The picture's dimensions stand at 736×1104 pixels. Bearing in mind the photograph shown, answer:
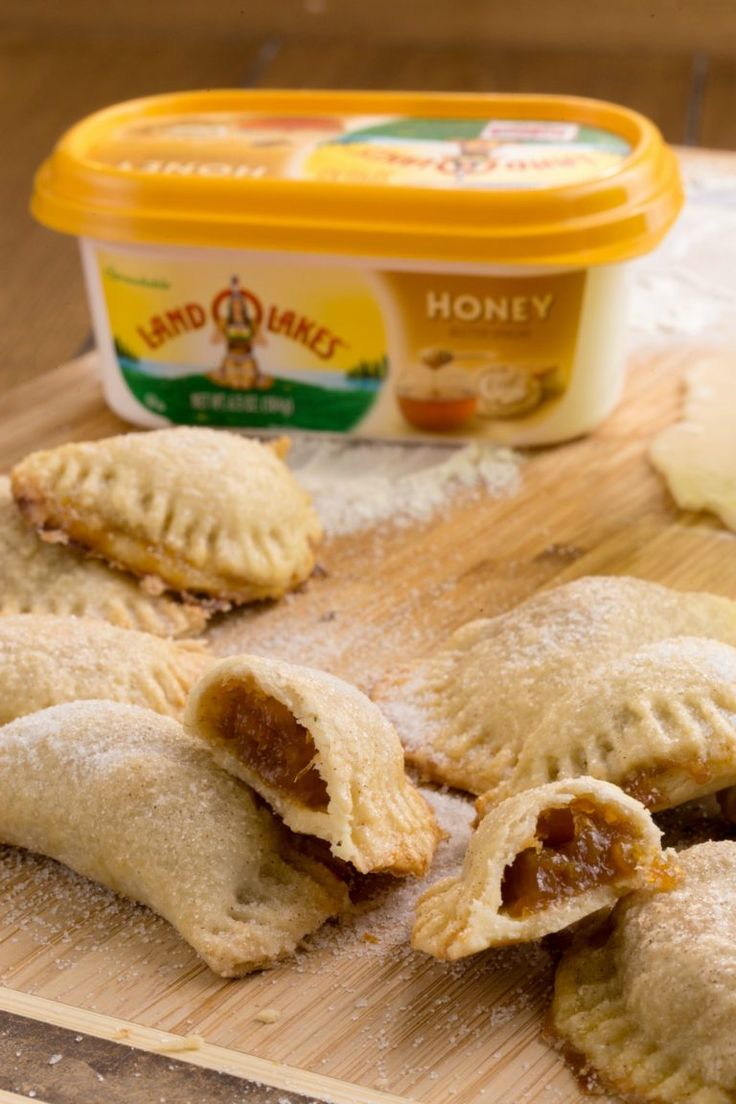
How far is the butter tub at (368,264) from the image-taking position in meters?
3.19

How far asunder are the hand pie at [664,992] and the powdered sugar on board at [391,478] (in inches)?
53.2

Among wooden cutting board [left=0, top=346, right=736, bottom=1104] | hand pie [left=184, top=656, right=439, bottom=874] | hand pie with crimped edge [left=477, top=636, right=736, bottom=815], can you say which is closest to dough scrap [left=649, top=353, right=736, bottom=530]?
wooden cutting board [left=0, top=346, right=736, bottom=1104]

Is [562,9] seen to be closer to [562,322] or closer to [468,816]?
[562,322]

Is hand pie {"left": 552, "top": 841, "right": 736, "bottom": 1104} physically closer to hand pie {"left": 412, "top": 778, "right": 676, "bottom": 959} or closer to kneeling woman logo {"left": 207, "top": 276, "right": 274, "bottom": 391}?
hand pie {"left": 412, "top": 778, "right": 676, "bottom": 959}

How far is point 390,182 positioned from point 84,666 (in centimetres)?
132

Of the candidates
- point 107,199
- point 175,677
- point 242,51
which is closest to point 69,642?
point 175,677

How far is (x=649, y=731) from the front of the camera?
213 centimetres

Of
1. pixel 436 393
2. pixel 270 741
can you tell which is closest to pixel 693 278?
pixel 436 393

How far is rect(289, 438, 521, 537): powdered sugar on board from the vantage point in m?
3.26

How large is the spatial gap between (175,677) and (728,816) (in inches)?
36.3

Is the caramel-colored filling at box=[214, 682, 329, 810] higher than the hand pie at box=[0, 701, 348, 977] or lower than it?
higher

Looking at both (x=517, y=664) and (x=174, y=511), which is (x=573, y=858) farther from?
(x=174, y=511)

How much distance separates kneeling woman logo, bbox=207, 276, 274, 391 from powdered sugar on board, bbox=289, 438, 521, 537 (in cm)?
19

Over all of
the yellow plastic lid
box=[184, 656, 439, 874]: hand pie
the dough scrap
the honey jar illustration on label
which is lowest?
the dough scrap
